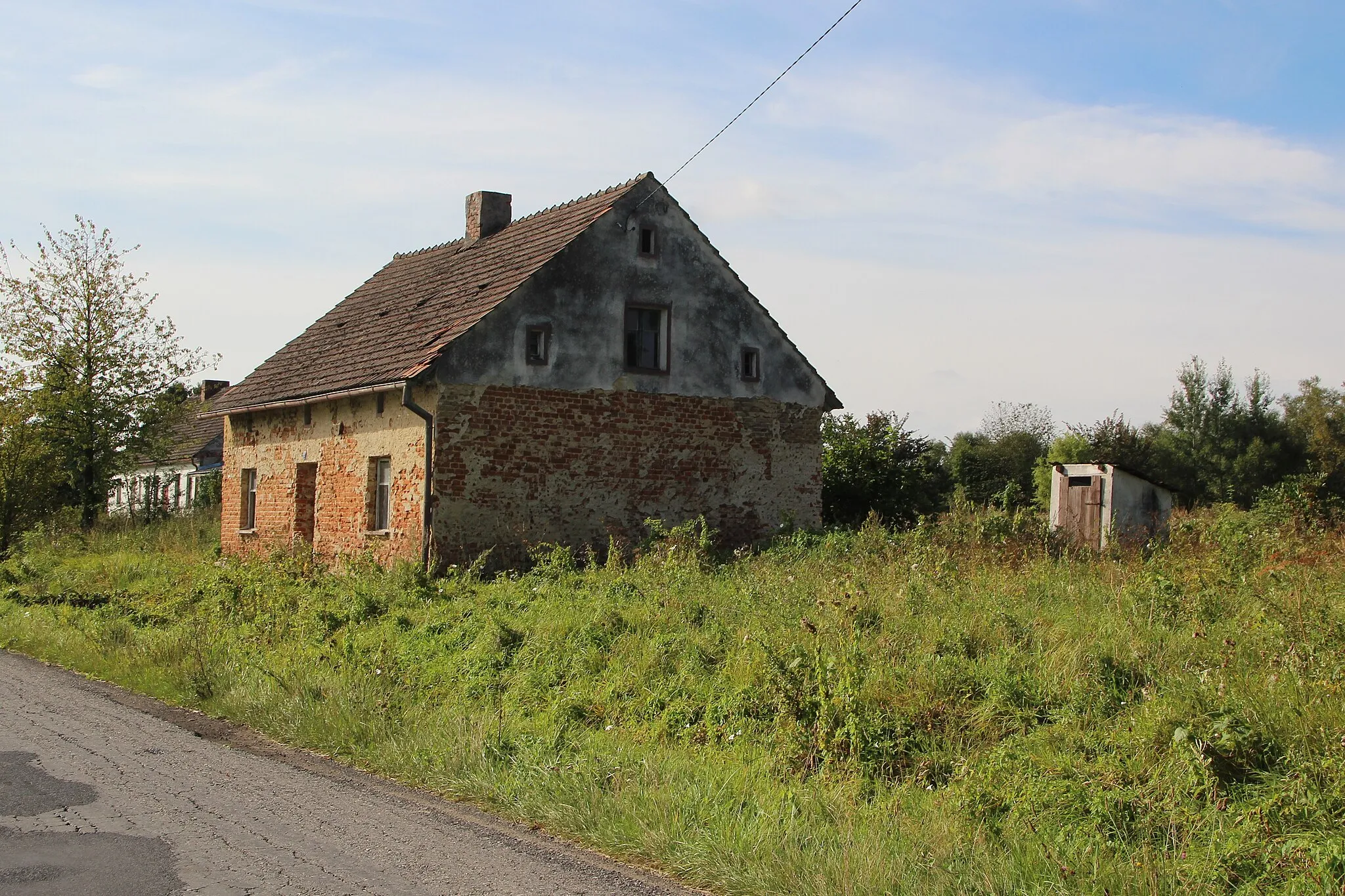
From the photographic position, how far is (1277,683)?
25.7ft

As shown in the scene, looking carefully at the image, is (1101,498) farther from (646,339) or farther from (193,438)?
(193,438)

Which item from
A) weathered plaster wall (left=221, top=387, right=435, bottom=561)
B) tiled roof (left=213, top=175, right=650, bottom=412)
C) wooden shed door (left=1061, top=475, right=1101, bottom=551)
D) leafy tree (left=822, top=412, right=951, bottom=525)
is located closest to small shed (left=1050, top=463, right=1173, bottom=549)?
wooden shed door (left=1061, top=475, right=1101, bottom=551)

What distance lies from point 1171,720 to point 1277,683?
41.4 inches

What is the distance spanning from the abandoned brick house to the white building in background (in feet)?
87.0

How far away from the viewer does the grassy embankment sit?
6473mm

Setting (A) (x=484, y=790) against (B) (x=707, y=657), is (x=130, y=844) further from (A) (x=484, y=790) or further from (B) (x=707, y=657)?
(B) (x=707, y=657)

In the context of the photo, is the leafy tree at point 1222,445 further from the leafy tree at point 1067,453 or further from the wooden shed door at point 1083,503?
the wooden shed door at point 1083,503

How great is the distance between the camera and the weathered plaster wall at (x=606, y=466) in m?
19.0

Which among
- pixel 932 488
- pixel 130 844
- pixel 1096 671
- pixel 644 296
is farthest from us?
pixel 932 488

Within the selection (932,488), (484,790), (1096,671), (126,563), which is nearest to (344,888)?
(484,790)

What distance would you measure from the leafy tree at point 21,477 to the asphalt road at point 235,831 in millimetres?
17551

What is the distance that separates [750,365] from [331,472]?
7900 mm

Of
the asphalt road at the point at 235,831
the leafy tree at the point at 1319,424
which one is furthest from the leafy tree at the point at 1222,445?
the asphalt road at the point at 235,831

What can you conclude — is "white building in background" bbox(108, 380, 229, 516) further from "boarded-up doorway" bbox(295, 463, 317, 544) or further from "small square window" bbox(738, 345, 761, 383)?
"small square window" bbox(738, 345, 761, 383)
